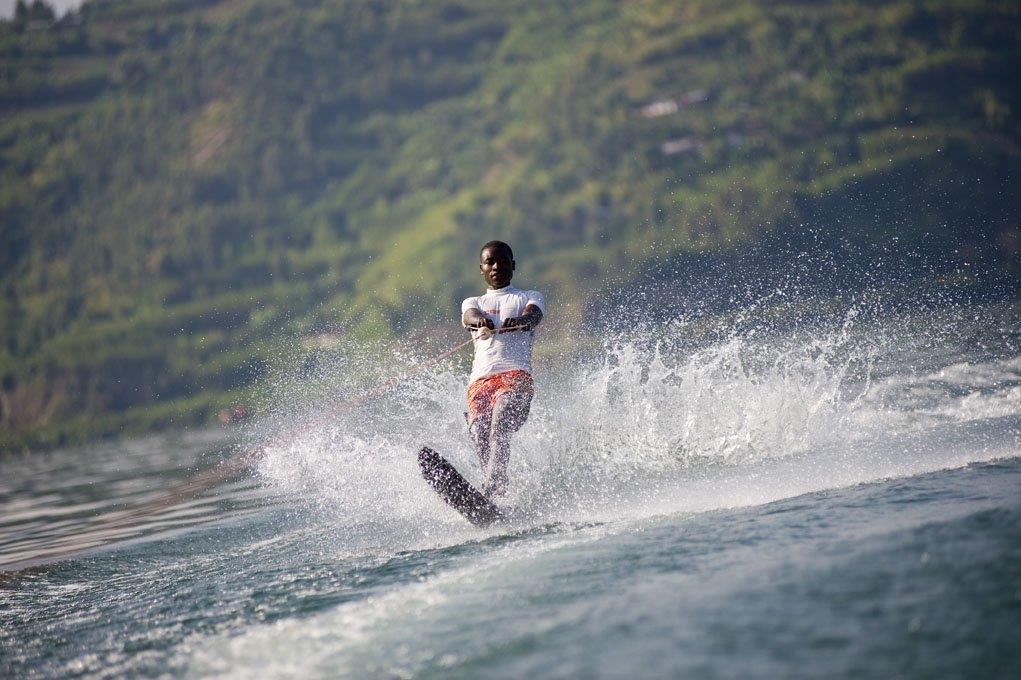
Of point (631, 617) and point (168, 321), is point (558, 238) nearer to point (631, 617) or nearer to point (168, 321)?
point (168, 321)

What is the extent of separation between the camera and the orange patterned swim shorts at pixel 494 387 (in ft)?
34.8

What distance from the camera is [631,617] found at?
622 centimetres

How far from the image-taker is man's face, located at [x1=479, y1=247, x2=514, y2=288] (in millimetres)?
10898

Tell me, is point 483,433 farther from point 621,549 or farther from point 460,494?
point 621,549

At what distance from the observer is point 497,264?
10.9 m

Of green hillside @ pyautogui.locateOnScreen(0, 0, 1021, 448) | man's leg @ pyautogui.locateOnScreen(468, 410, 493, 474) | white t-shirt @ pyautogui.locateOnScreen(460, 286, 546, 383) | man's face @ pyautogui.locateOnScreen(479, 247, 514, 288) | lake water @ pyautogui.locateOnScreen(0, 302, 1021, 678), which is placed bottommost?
lake water @ pyautogui.locateOnScreen(0, 302, 1021, 678)

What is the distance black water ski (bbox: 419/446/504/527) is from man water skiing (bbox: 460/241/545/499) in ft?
1.73

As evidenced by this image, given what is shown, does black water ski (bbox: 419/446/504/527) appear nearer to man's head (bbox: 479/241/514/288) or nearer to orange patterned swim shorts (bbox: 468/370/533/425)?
orange patterned swim shorts (bbox: 468/370/533/425)

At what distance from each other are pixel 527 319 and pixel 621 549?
3.13 metres

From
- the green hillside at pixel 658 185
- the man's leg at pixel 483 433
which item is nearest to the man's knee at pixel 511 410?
the man's leg at pixel 483 433

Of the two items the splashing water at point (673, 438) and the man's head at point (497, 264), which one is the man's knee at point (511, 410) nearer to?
the splashing water at point (673, 438)

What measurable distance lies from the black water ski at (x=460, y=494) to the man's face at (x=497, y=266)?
198 centimetres

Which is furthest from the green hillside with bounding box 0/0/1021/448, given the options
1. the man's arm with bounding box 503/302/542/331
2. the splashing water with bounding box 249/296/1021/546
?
the man's arm with bounding box 503/302/542/331

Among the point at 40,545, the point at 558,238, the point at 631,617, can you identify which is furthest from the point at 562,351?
the point at 558,238
